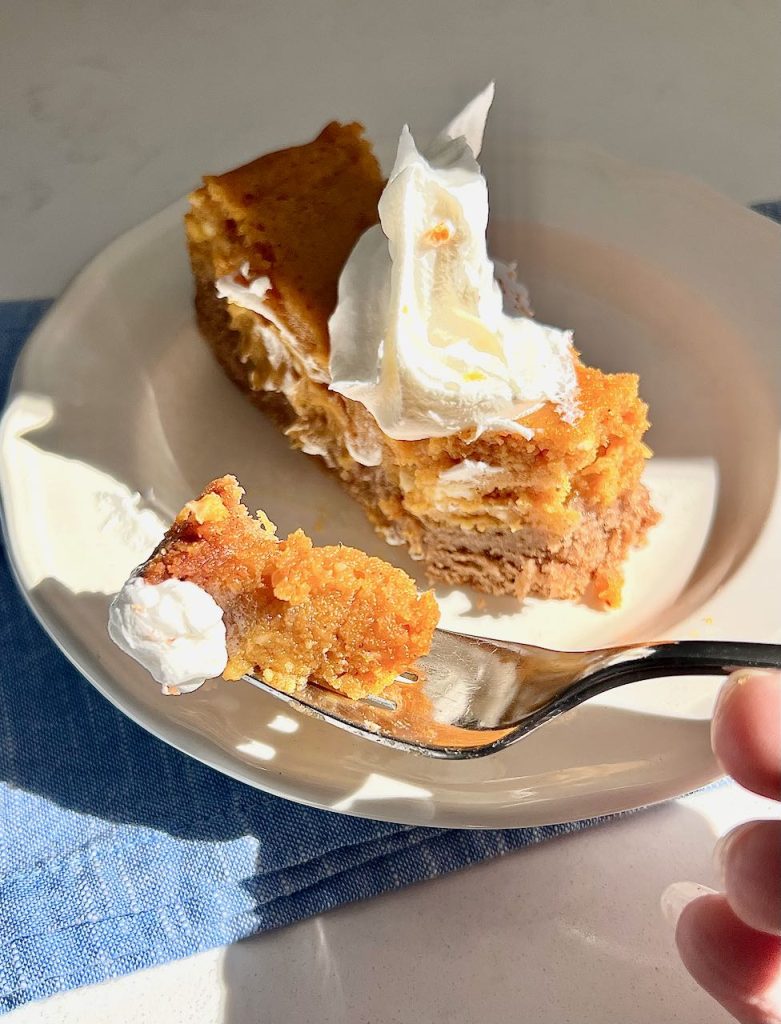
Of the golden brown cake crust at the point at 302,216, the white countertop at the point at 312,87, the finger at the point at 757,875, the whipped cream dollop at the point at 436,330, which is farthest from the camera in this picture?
the white countertop at the point at 312,87

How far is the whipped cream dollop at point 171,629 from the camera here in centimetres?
80

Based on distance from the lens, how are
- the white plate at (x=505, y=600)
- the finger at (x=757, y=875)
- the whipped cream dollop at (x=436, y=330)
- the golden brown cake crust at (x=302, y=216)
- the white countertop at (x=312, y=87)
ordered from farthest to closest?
the white countertop at (x=312, y=87) < the golden brown cake crust at (x=302, y=216) < the whipped cream dollop at (x=436, y=330) < the white plate at (x=505, y=600) < the finger at (x=757, y=875)

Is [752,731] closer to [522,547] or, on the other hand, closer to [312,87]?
[522,547]

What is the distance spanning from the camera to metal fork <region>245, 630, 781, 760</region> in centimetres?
82

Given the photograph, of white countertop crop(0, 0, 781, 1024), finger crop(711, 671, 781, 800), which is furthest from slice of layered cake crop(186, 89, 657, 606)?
white countertop crop(0, 0, 781, 1024)

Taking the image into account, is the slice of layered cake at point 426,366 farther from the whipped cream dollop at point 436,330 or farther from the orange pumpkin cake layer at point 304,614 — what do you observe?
the orange pumpkin cake layer at point 304,614

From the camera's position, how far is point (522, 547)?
3.59 ft

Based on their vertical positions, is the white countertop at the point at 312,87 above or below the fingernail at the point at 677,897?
above

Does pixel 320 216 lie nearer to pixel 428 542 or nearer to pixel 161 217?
pixel 161 217

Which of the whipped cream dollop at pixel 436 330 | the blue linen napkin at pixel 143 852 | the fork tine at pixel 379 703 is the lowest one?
the blue linen napkin at pixel 143 852

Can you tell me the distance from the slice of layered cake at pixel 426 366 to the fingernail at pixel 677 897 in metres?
0.32

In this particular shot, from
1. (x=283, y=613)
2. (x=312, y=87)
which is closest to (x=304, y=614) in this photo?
(x=283, y=613)

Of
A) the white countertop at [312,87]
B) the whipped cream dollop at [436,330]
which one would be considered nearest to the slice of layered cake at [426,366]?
the whipped cream dollop at [436,330]

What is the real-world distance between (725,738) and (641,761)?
0.10 metres
